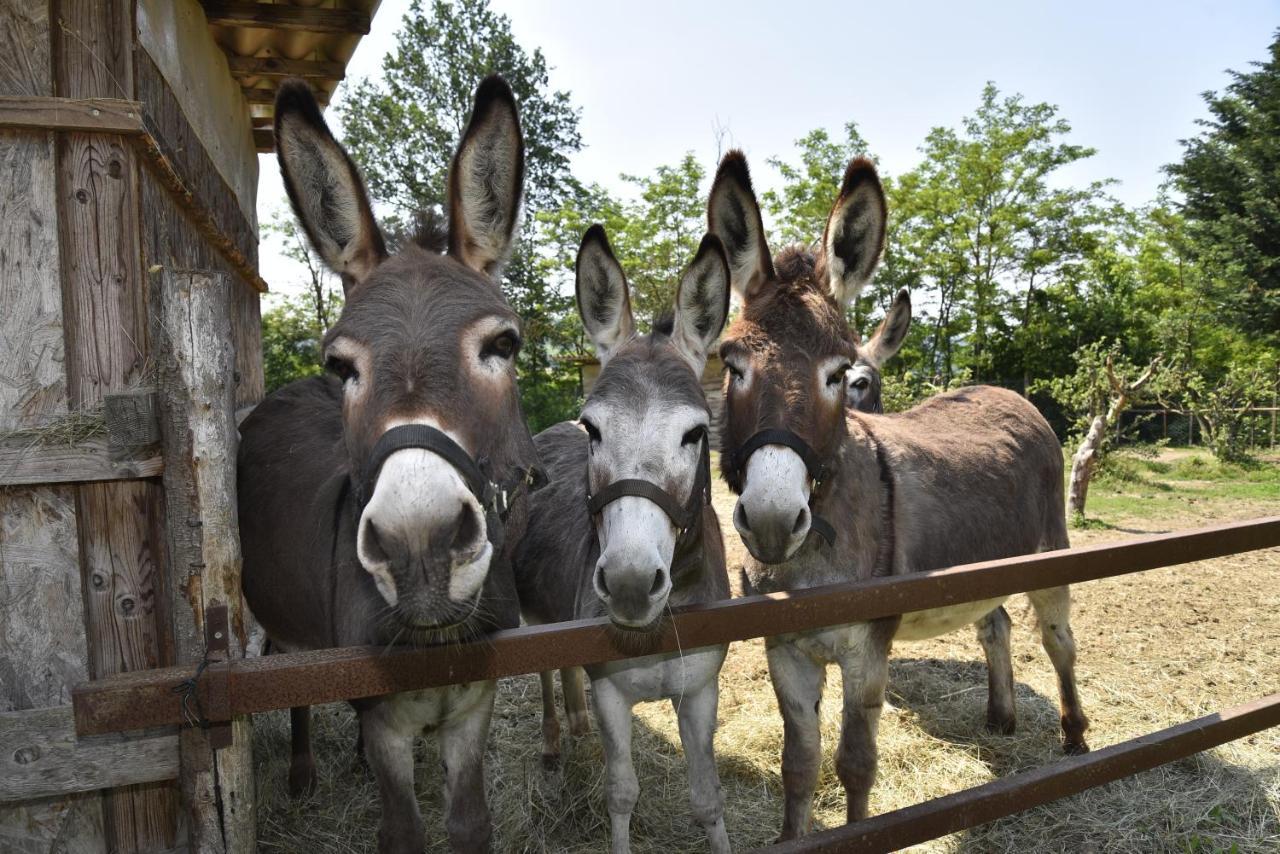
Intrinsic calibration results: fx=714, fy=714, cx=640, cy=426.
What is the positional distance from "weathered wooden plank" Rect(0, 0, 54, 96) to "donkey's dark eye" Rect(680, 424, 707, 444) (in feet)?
8.04

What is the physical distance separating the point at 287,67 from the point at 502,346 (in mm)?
4716

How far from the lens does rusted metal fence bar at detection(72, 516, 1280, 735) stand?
1.59 meters

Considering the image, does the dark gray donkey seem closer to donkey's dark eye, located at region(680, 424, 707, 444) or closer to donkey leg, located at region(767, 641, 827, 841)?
donkey's dark eye, located at region(680, 424, 707, 444)

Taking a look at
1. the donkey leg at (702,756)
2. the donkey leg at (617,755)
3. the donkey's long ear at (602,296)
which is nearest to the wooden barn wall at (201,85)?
the donkey's long ear at (602,296)

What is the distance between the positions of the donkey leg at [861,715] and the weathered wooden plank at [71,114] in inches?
130

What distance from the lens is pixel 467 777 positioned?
2.47 metres

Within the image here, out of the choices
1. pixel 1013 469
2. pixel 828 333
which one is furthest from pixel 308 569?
pixel 1013 469

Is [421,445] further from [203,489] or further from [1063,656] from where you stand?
[1063,656]

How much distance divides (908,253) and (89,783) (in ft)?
104

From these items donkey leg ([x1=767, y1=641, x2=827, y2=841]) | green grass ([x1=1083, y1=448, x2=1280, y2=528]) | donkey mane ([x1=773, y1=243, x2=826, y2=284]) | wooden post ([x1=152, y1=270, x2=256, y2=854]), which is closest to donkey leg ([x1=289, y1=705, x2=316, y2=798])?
wooden post ([x1=152, y1=270, x2=256, y2=854])

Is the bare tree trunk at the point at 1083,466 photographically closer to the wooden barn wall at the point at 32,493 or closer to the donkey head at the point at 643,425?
the donkey head at the point at 643,425

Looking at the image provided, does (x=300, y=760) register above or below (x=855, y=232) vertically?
below

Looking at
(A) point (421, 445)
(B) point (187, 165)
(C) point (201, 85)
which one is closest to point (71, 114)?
(B) point (187, 165)

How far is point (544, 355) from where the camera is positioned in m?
28.6
